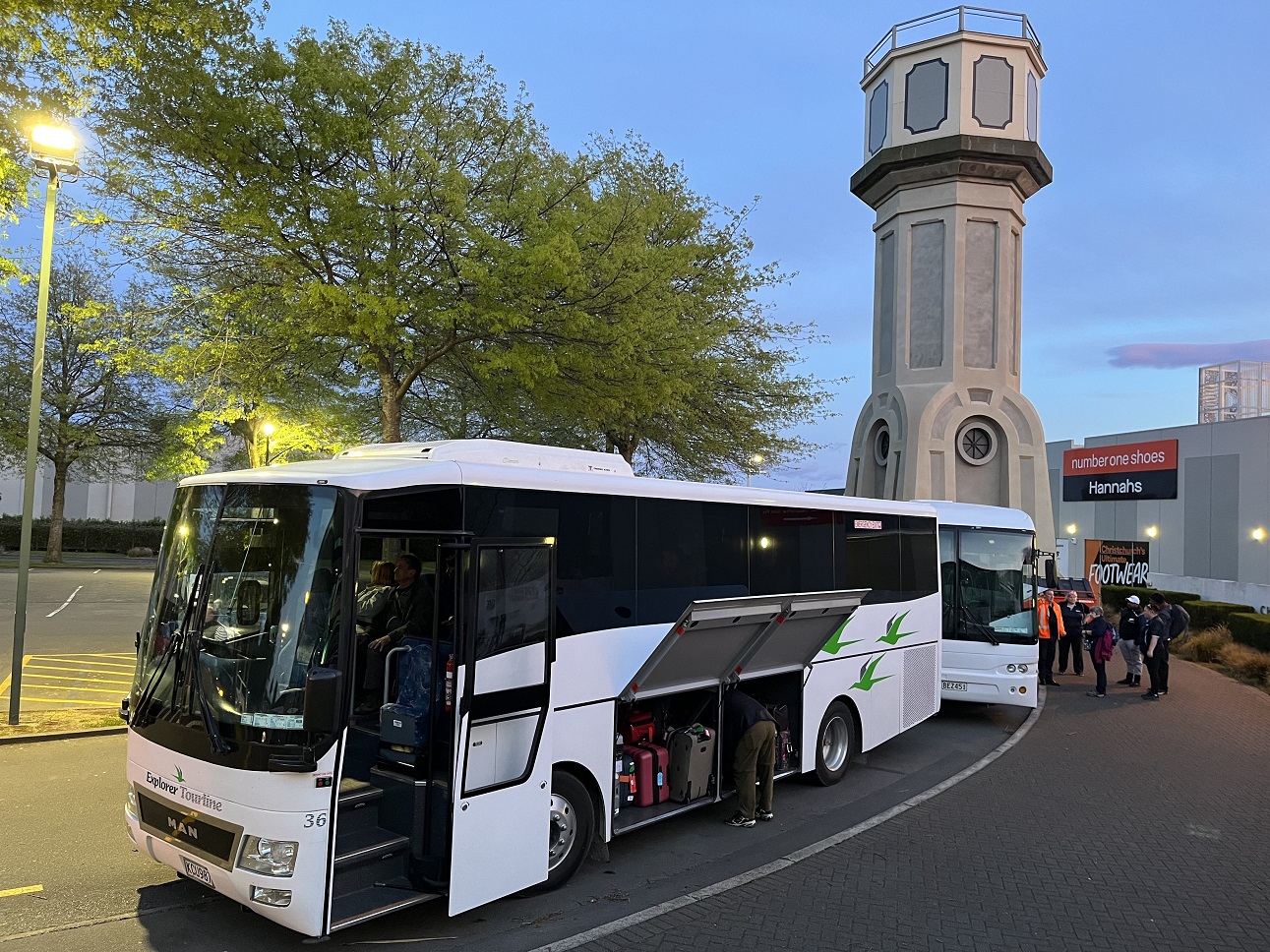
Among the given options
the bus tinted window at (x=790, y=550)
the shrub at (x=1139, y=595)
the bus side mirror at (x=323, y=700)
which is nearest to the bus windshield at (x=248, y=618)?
the bus side mirror at (x=323, y=700)

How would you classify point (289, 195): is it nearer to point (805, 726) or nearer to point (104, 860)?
point (104, 860)

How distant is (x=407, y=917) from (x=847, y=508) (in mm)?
6221

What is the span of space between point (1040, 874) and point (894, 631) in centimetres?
394

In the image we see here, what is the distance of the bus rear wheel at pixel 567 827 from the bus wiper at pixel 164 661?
261 cm

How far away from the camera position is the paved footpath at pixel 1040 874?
5.91 m

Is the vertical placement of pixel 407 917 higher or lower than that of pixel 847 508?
lower

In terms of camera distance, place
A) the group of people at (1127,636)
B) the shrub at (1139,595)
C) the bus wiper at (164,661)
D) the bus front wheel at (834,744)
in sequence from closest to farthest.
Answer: the bus wiper at (164,661) → the bus front wheel at (834,744) → the group of people at (1127,636) → the shrub at (1139,595)

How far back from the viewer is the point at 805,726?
9.13 metres

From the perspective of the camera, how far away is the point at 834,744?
391 inches

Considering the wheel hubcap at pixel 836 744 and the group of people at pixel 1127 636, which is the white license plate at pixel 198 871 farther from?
the group of people at pixel 1127 636

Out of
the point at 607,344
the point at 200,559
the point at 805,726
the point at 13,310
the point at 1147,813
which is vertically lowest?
the point at 1147,813

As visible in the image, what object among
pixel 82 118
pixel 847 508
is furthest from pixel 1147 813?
pixel 82 118

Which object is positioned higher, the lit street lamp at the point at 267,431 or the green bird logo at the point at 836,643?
the lit street lamp at the point at 267,431

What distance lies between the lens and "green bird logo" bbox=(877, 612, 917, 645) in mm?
10675
